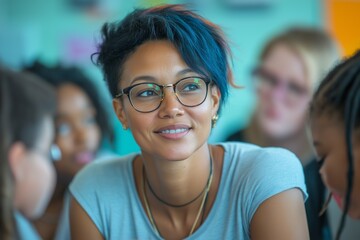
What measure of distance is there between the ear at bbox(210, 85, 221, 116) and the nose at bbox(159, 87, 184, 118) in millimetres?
107

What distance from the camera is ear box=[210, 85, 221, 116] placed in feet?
4.58

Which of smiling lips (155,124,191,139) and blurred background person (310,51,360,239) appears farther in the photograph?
smiling lips (155,124,191,139)

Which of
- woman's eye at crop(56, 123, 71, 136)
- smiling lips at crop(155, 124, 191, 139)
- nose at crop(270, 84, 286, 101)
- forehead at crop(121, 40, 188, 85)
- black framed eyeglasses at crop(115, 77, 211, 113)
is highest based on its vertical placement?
forehead at crop(121, 40, 188, 85)

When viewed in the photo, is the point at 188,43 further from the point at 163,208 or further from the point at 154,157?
the point at 163,208

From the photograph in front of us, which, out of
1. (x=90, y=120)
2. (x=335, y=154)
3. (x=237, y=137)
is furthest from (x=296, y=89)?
(x=335, y=154)

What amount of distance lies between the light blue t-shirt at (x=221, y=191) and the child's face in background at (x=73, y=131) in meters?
0.71

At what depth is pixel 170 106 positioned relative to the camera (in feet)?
4.32

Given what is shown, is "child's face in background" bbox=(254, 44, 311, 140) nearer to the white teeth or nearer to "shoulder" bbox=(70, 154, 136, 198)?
"shoulder" bbox=(70, 154, 136, 198)

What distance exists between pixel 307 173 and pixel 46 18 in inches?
123

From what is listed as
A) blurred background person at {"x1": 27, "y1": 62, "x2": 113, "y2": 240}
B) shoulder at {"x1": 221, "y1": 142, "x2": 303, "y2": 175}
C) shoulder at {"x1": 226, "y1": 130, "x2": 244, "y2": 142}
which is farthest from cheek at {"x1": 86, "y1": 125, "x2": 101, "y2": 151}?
shoulder at {"x1": 221, "y1": 142, "x2": 303, "y2": 175}

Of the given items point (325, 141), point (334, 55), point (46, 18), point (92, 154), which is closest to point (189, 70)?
point (325, 141)

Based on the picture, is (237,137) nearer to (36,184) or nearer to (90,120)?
(90,120)

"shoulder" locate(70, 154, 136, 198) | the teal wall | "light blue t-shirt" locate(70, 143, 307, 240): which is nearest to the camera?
"light blue t-shirt" locate(70, 143, 307, 240)

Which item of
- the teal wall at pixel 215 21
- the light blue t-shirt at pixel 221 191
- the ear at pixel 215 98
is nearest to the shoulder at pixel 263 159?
the light blue t-shirt at pixel 221 191
